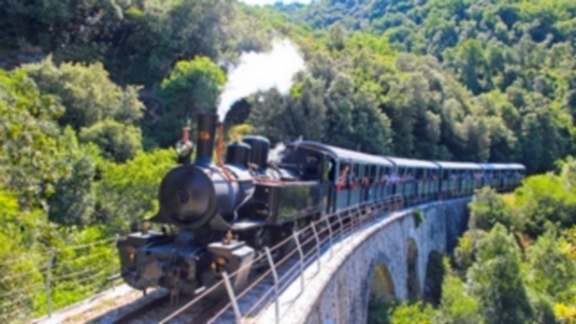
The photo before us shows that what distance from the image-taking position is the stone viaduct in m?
8.83

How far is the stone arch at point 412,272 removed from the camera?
77.5 feet

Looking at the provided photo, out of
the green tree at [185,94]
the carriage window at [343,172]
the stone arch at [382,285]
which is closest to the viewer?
Answer: the carriage window at [343,172]

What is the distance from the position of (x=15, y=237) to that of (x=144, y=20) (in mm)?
34490

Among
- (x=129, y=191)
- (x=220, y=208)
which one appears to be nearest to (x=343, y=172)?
(x=220, y=208)

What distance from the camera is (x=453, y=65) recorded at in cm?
9850

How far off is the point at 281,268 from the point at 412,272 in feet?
45.1

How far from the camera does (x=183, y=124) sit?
34969 millimetres

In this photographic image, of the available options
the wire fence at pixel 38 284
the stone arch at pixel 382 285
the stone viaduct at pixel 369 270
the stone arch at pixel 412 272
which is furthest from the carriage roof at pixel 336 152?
the stone arch at pixel 412 272

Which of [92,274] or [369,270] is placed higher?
[369,270]

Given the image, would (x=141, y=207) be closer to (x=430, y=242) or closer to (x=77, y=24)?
(x=430, y=242)

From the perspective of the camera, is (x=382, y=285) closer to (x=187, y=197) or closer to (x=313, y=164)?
(x=313, y=164)

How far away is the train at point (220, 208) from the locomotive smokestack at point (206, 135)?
0.02 m

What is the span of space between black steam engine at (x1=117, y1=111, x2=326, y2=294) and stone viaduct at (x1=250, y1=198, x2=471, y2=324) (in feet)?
3.58

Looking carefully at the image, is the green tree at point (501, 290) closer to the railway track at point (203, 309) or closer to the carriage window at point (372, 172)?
the carriage window at point (372, 172)
